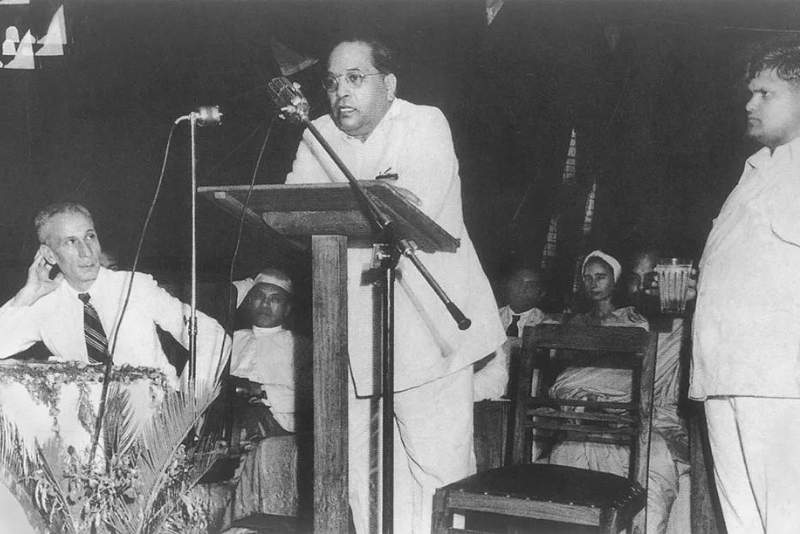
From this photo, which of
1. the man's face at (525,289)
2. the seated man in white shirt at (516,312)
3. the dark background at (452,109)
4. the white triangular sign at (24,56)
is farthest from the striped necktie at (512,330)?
Result: the white triangular sign at (24,56)

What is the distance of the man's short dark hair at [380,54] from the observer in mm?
3008

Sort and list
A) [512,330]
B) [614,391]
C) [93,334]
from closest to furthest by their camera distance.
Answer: [614,391]
[93,334]
[512,330]

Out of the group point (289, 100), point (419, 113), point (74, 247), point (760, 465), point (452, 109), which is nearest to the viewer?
point (289, 100)

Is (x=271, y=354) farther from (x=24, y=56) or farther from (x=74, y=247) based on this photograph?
(x=24, y=56)

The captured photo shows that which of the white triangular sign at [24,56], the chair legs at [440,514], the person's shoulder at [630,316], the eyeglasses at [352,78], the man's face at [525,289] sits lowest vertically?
the chair legs at [440,514]

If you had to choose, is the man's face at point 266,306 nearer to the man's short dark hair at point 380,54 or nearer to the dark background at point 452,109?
the dark background at point 452,109

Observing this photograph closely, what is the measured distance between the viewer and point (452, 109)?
3.50 meters

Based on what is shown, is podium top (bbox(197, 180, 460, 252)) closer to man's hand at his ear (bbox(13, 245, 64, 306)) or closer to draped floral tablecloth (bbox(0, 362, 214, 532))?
draped floral tablecloth (bbox(0, 362, 214, 532))

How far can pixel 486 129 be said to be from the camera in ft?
11.5

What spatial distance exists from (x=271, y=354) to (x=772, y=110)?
2.41 meters

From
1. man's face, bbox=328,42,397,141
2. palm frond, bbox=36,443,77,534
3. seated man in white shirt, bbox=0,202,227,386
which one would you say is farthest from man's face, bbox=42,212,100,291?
man's face, bbox=328,42,397,141

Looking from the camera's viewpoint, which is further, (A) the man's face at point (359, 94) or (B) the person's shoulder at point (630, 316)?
(B) the person's shoulder at point (630, 316)

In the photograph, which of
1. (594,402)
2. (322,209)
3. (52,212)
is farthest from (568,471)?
(52,212)

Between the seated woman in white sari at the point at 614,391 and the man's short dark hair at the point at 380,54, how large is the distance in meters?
1.16
